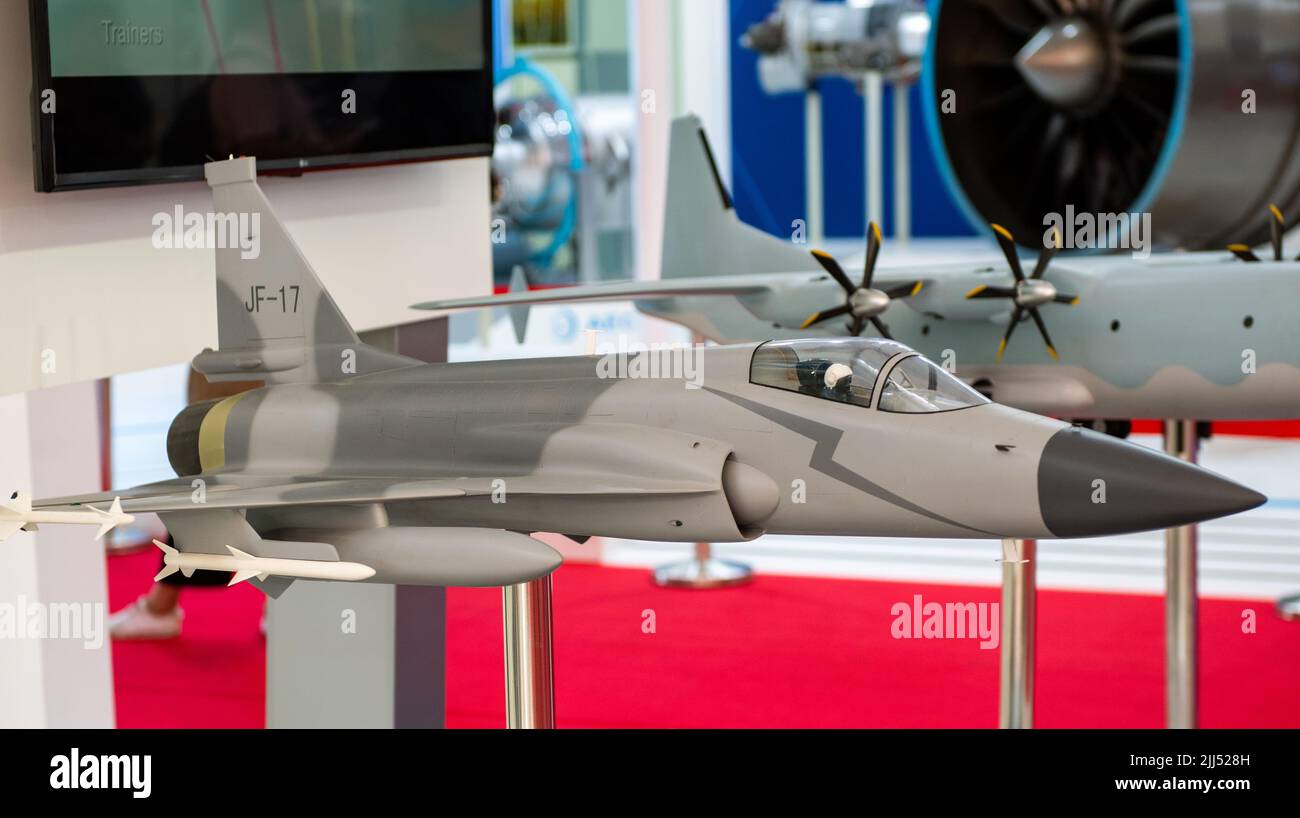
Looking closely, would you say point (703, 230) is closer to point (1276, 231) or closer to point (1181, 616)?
point (1276, 231)

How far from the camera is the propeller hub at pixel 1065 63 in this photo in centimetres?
667

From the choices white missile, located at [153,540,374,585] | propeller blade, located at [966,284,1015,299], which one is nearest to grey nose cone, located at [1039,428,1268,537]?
white missile, located at [153,540,374,585]

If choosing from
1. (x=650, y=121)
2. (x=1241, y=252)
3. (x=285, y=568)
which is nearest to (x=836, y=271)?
(x=1241, y=252)

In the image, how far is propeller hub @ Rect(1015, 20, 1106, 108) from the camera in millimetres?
6672

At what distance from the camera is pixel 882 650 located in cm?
778

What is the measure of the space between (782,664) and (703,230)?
2.81 m

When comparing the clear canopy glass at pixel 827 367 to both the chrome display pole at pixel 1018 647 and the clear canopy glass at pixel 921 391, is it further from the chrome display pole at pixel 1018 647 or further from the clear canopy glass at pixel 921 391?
the chrome display pole at pixel 1018 647

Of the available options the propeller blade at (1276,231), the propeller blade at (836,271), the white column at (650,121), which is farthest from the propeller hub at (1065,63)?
the white column at (650,121)

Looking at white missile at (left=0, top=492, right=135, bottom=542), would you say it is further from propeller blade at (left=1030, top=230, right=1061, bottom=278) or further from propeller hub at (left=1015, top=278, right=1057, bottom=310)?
propeller blade at (left=1030, top=230, right=1061, bottom=278)

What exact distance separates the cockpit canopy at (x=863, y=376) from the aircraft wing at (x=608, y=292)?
120 cm

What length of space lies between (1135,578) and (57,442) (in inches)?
258

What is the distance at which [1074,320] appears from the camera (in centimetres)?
454
